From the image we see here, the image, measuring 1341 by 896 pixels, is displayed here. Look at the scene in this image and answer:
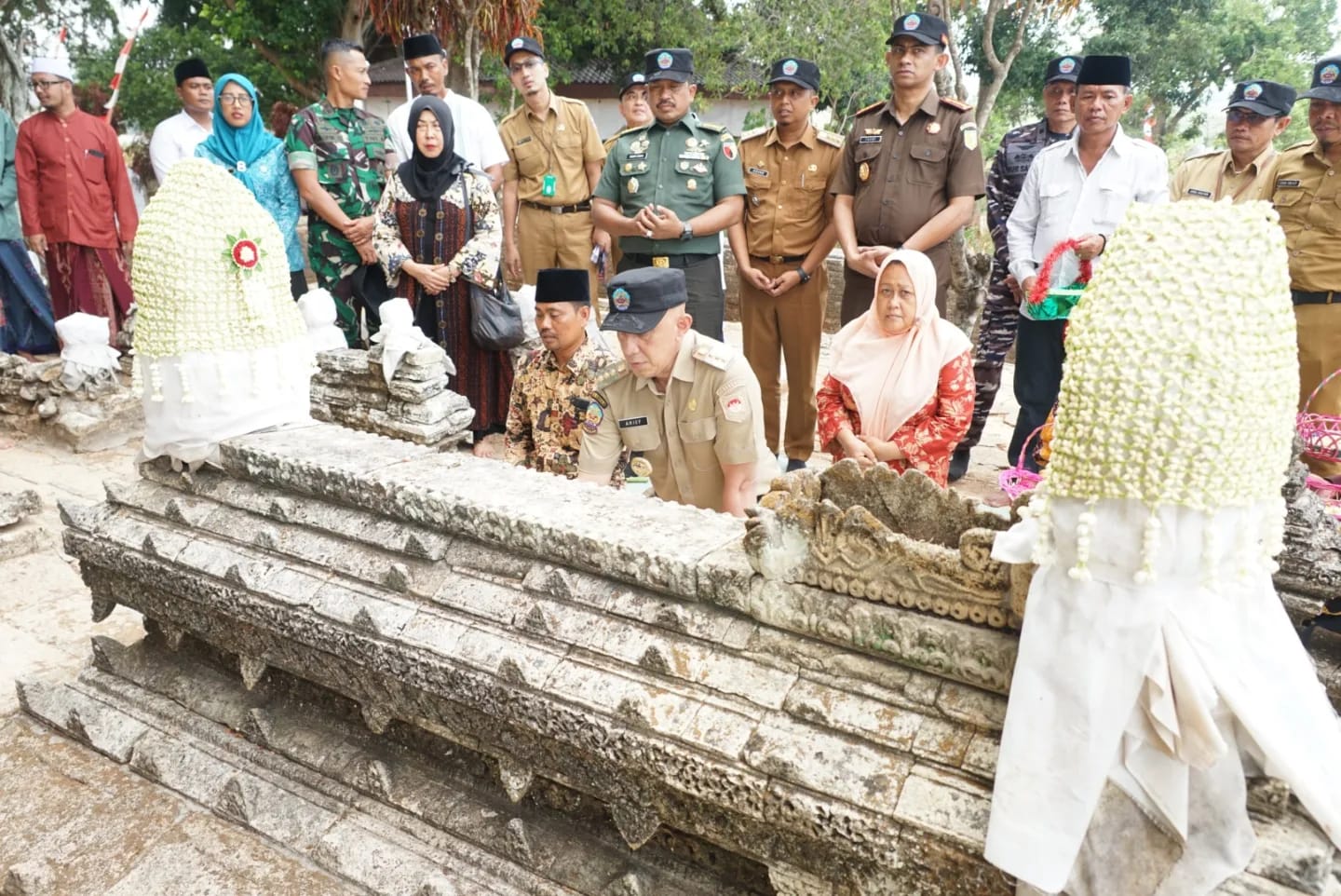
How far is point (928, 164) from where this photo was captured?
4.05m

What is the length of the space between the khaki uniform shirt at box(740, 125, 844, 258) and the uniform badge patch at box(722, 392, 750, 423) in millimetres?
1917

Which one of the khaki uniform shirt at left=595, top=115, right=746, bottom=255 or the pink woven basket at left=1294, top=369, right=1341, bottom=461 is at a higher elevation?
the khaki uniform shirt at left=595, top=115, right=746, bottom=255

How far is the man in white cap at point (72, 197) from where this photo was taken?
566 cm

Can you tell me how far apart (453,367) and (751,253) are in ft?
5.11

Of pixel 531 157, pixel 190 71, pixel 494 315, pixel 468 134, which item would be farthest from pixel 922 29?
pixel 190 71

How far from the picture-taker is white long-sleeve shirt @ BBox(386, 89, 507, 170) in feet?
17.0

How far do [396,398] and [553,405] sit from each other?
3.74ft

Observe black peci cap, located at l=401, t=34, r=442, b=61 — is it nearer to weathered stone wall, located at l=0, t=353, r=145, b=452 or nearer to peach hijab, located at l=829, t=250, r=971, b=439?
weathered stone wall, located at l=0, t=353, r=145, b=452

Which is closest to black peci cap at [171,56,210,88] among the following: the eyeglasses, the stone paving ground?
the stone paving ground

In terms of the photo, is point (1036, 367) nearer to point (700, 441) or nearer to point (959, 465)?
point (959, 465)

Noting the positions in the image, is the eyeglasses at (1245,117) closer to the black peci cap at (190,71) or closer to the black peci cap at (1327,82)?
the black peci cap at (1327,82)

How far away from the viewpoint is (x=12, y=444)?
5441 mm

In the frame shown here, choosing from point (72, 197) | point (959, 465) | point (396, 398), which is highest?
point (72, 197)

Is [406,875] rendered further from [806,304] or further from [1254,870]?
[806,304]
